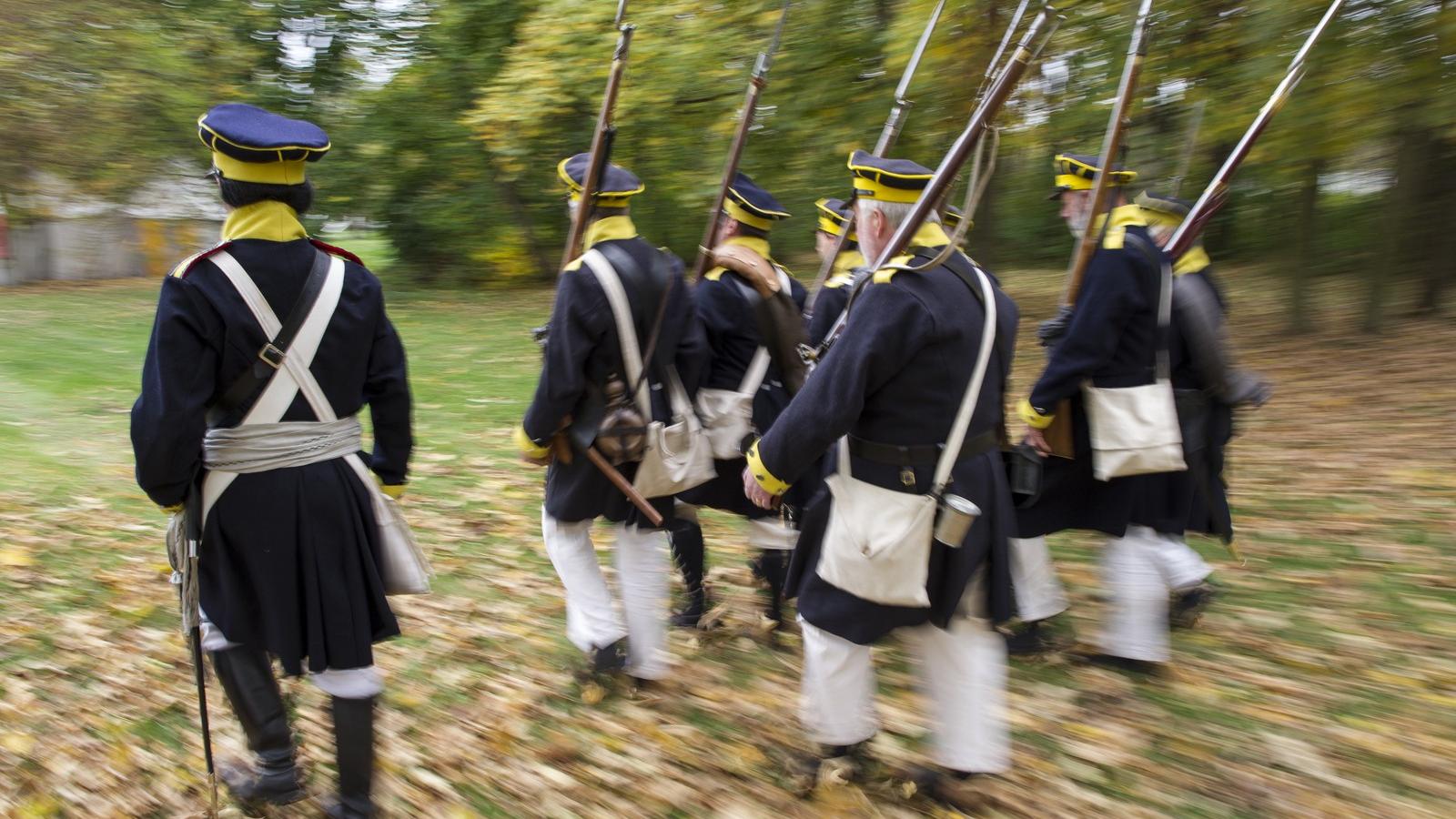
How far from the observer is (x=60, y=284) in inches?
869

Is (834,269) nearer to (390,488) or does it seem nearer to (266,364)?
(390,488)

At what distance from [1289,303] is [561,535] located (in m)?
11.0

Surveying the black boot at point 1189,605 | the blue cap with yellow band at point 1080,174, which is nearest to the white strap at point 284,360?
the blue cap with yellow band at point 1080,174

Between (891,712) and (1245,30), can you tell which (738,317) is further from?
(1245,30)

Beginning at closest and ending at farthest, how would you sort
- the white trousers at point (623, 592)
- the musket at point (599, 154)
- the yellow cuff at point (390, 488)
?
the yellow cuff at point (390, 488) < the musket at point (599, 154) < the white trousers at point (623, 592)

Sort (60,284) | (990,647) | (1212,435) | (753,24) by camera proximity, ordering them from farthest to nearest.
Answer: (60,284), (753,24), (1212,435), (990,647)

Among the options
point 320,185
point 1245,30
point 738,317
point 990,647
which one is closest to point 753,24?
point 1245,30

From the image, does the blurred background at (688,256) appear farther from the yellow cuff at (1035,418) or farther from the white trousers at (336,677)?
the yellow cuff at (1035,418)

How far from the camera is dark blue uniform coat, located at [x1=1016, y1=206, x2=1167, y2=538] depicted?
172 inches

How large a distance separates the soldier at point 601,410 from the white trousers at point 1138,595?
5.91ft

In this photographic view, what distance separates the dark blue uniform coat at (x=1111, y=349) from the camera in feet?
14.4

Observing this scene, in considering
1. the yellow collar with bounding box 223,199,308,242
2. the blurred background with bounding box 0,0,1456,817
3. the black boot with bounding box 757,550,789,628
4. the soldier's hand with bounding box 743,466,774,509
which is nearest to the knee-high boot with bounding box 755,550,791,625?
the black boot with bounding box 757,550,789,628

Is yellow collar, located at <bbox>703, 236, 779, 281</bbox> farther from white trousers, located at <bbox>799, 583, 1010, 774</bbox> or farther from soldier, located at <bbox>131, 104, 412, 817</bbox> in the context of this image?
white trousers, located at <bbox>799, 583, 1010, 774</bbox>

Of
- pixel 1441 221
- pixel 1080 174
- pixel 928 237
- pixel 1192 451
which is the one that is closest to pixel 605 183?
pixel 928 237
